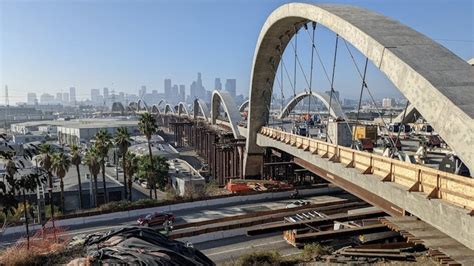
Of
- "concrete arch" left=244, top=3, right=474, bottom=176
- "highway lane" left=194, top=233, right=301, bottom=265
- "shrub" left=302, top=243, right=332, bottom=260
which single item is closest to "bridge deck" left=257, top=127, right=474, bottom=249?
"concrete arch" left=244, top=3, right=474, bottom=176

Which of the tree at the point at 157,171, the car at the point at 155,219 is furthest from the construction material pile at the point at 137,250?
the tree at the point at 157,171

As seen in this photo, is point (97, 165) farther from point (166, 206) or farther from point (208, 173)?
point (208, 173)

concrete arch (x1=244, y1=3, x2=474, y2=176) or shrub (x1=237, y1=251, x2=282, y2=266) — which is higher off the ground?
concrete arch (x1=244, y1=3, x2=474, y2=176)

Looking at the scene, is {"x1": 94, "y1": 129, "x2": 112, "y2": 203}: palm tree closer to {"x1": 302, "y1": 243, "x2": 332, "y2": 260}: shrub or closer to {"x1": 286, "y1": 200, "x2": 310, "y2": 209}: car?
{"x1": 286, "y1": 200, "x2": 310, "y2": 209}: car

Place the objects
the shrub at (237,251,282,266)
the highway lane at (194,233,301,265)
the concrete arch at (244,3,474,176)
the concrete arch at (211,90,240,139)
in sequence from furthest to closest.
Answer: the concrete arch at (211,90,240,139)
the highway lane at (194,233,301,265)
the shrub at (237,251,282,266)
the concrete arch at (244,3,474,176)

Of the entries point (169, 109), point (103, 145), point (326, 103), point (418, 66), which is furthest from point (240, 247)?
point (169, 109)

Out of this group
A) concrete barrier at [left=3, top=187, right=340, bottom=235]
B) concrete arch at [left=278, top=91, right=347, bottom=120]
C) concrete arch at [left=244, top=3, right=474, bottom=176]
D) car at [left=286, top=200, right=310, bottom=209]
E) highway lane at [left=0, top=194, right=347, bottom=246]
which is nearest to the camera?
concrete arch at [left=244, top=3, right=474, bottom=176]
